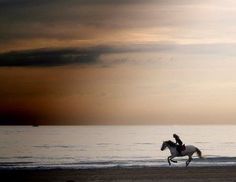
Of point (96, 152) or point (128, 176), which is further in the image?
point (96, 152)

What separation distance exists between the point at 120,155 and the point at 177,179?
32365 mm

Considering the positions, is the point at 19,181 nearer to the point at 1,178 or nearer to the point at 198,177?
the point at 1,178

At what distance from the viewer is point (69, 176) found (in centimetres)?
2305

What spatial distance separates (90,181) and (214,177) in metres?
4.24

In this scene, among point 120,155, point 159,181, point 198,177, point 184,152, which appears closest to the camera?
point 159,181

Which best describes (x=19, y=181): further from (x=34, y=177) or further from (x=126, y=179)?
(x=126, y=179)

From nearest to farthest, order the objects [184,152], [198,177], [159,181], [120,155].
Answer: [159,181], [198,177], [184,152], [120,155]

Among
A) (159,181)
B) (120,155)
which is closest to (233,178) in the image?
(159,181)

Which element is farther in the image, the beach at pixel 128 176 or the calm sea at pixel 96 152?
the calm sea at pixel 96 152

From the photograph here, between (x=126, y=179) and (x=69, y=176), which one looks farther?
(x=69, y=176)

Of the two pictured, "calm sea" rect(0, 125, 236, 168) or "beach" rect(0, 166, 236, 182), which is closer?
"beach" rect(0, 166, 236, 182)

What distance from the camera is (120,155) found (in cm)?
5325

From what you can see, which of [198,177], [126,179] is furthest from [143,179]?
[198,177]

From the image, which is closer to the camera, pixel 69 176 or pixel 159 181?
pixel 159 181
